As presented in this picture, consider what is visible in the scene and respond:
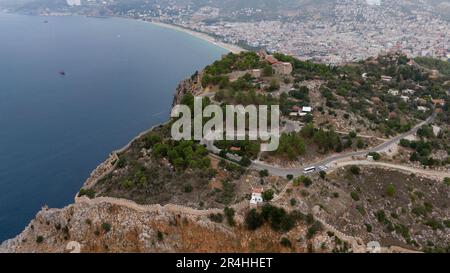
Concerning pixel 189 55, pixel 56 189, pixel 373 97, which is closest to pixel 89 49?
pixel 189 55

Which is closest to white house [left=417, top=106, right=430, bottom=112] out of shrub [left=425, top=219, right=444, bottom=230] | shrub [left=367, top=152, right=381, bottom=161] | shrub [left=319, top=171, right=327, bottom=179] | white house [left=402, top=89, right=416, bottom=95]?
white house [left=402, top=89, right=416, bottom=95]

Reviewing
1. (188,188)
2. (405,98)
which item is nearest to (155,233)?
(188,188)

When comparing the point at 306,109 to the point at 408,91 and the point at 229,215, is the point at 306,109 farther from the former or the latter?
the point at 408,91

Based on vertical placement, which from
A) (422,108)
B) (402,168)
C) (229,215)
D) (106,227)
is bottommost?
(106,227)

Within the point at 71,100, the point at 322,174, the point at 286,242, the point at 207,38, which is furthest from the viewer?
the point at 207,38

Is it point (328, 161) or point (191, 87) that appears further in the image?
point (191, 87)
